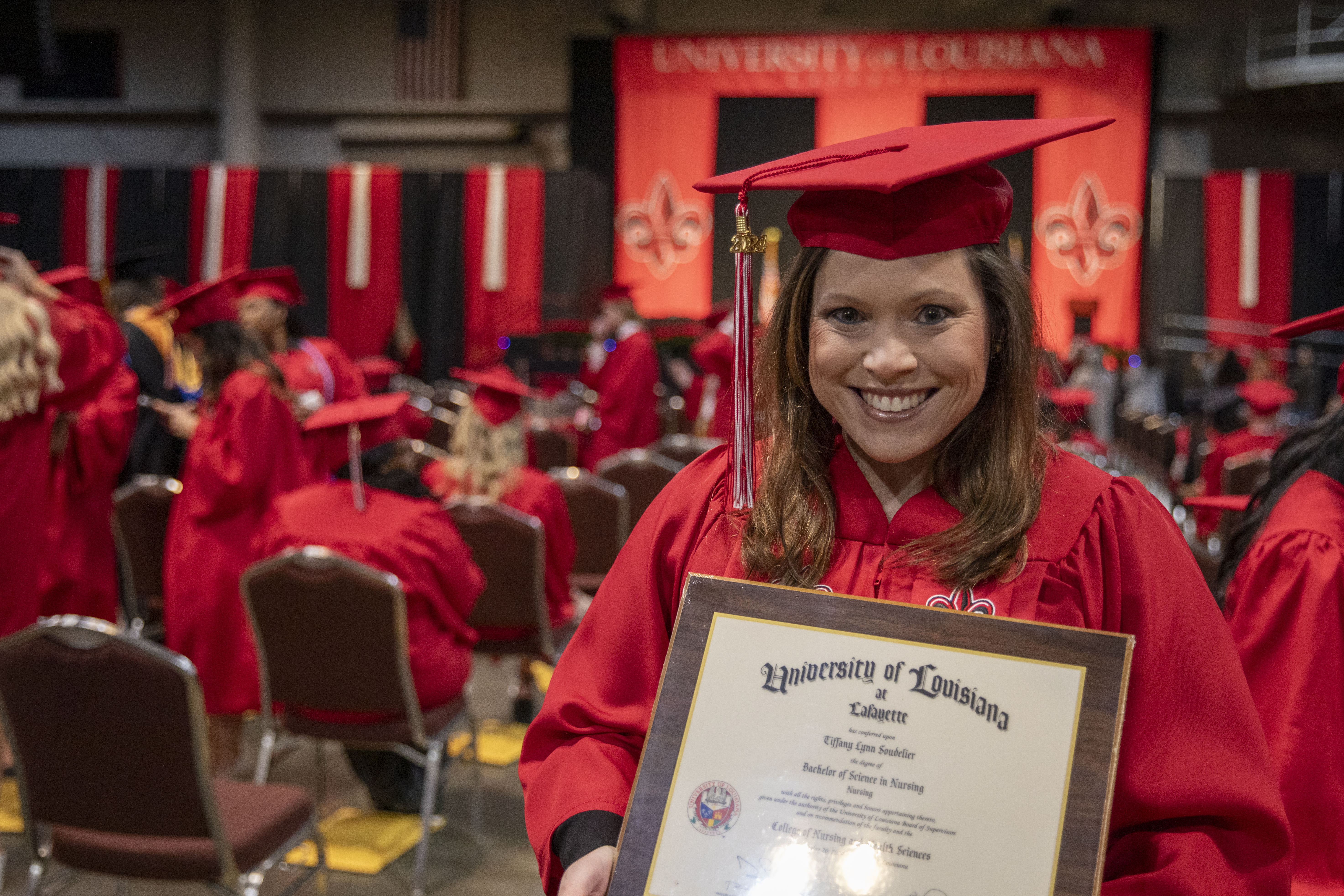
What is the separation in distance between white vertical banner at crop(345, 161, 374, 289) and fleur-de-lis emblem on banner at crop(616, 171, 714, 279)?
2.94 m

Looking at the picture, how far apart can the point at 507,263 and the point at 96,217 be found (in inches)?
197

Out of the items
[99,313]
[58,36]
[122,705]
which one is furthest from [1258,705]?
[58,36]

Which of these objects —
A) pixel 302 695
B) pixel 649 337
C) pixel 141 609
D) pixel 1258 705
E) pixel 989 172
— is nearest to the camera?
pixel 989 172

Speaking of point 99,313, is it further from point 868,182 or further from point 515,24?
point 515,24

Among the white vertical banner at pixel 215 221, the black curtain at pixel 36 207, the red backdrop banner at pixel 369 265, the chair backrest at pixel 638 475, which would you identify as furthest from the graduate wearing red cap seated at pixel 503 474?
the black curtain at pixel 36 207

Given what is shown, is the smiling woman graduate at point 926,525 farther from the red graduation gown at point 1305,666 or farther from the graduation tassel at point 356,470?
the graduation tassel at point 356,470

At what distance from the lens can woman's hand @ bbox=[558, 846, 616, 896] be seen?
1.08m

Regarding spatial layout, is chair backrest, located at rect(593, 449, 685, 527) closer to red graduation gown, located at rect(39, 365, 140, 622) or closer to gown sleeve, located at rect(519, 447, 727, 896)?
red graduation gown, located at rect(39, 365, 140, 622)

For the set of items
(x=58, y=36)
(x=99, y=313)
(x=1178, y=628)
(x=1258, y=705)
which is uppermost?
(x=58, y=36)

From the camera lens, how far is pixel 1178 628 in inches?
43.6

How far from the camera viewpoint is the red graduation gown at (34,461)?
3.49m

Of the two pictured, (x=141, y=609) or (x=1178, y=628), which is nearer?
(x=1178, y=628)

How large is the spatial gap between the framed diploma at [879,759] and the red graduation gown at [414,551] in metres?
2.18

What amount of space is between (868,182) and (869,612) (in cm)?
42
